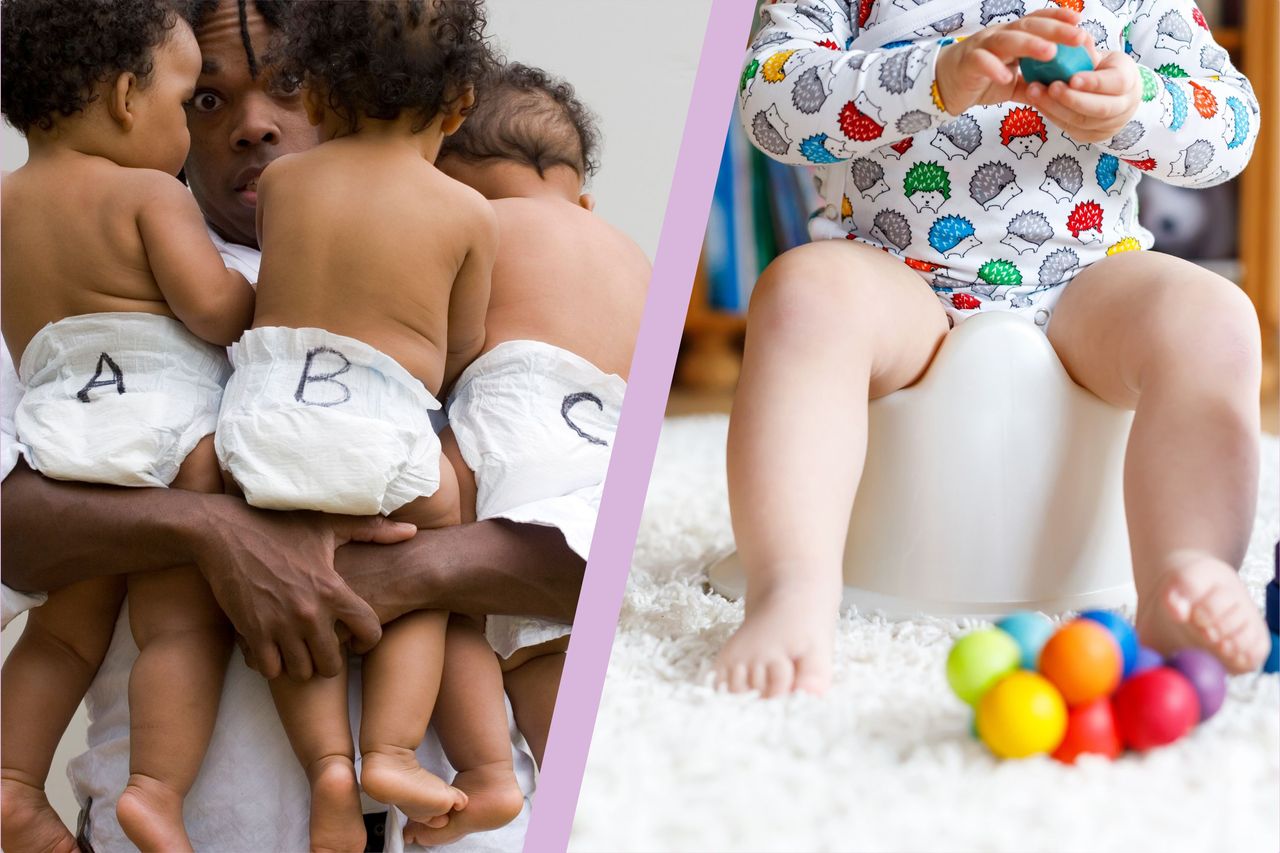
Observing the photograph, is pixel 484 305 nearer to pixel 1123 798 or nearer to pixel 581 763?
pixel 581 763

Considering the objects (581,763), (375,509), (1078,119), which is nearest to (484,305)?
(375,509)

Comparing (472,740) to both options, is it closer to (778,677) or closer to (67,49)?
(778,677)

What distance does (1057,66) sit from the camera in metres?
0.68

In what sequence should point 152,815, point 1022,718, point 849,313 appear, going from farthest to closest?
point 849,313, point 152,815, point 1022,718

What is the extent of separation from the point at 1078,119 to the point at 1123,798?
1.29 ft

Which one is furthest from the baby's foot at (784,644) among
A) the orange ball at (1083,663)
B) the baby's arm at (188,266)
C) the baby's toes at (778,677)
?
the baby's arm at (188,266)

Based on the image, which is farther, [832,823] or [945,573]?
[945,573]

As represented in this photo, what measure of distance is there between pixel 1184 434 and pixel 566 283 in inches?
14.1

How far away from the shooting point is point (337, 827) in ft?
2.14

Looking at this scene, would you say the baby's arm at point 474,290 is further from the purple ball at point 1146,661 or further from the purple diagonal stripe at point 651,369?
the purple ball at point 1146,661

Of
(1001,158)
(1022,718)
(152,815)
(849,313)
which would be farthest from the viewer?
(1001,158)

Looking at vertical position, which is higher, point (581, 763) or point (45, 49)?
point (45, 49)

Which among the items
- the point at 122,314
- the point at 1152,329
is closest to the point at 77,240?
the point at 122,314

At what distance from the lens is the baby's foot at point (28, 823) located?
26.3 inches
